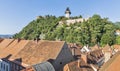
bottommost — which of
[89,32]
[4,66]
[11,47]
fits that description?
[4,66]

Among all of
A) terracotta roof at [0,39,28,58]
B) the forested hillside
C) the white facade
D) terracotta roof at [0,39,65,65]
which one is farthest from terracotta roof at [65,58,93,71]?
the forested hillside

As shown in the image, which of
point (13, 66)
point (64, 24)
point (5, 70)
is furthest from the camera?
point (64, 24)

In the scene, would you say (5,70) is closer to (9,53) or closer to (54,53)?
(9,53)

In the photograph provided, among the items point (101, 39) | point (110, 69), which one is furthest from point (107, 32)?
point (110, 69)

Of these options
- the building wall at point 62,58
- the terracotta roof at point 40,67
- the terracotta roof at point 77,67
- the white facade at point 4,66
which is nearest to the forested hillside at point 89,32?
the white facade at point 4,66

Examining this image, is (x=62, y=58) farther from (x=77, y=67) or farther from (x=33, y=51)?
(x=33, y=51)

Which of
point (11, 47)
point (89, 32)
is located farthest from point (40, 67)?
point (89, 32)

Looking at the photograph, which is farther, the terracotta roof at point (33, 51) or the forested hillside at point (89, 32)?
the forested hillside at point (89, 32)

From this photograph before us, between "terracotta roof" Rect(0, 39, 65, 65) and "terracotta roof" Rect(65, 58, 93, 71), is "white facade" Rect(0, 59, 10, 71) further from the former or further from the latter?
"terracotta roof" Rect(65, 58, 93, 71)

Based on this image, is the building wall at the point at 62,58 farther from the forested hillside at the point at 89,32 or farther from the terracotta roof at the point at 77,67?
the forested hillside at the point at 89,32

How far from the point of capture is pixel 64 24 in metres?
104

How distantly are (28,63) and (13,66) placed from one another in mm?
5781

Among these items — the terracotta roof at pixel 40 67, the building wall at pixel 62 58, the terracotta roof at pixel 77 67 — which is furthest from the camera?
the building wall at pixel 62 58

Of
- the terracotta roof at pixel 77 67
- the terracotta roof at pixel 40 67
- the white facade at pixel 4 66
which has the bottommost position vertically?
the white facade at pixel 4 66
